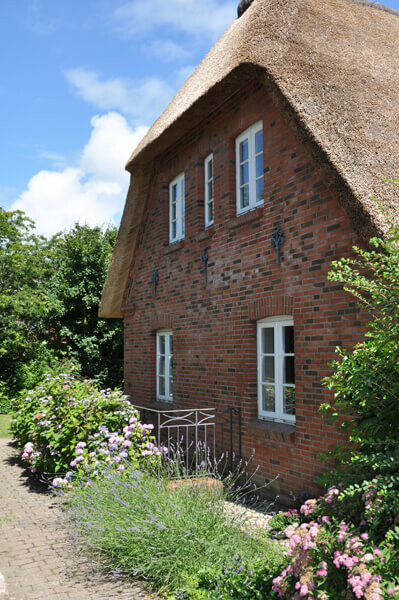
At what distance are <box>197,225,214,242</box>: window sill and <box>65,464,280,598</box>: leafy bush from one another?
4263mm

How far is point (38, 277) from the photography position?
19219 millimetres

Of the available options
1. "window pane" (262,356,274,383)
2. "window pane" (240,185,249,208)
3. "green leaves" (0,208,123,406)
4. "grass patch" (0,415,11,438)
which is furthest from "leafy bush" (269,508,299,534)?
"green leaves" (0,208,123,406)

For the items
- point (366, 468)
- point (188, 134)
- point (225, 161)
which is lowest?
point (366, 468)

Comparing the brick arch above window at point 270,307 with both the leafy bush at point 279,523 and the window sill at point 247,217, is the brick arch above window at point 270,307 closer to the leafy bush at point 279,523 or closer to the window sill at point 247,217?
the window sill at point 247,217

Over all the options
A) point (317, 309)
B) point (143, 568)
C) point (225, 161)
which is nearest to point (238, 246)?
point (225, 161)

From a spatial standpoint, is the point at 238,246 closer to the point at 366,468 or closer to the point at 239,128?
the point at 239,128

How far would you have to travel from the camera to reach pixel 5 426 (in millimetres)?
14516

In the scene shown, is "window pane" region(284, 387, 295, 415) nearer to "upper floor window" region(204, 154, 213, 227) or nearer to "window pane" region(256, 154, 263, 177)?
"window pane" region(256, 154, 263, 177)

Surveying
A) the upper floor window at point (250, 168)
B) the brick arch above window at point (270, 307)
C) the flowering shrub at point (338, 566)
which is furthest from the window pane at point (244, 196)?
the flowering shrub at point (338, 566)

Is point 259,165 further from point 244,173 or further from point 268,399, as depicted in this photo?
point 268,399

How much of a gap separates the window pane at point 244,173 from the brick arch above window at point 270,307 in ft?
6.45

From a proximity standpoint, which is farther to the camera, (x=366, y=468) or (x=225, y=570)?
(x=366, y=468)

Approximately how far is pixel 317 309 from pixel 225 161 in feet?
10.7

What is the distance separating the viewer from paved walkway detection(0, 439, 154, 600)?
401cm
